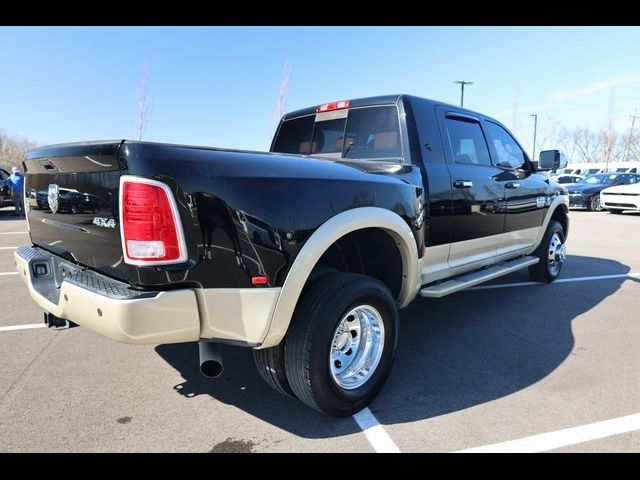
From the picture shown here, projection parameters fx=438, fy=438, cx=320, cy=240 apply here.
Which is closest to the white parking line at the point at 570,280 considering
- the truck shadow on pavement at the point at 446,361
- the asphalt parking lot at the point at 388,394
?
the truck shadow on pavement at the point at 446,361

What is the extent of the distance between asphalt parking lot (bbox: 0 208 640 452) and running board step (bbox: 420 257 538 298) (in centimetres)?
48

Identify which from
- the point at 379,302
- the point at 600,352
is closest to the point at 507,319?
the point at 600,352

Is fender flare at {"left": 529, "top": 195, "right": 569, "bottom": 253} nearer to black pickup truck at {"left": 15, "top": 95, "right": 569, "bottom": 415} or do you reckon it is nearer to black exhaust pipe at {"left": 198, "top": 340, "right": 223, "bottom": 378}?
black pickup truck at {"left": 15, "top": 95, "right": 569, "bottom": 415}

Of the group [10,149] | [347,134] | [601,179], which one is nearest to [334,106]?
[347,134]

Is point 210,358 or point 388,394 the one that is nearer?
point 210,358

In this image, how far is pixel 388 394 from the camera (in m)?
2.83

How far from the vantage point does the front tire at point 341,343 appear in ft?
7.54

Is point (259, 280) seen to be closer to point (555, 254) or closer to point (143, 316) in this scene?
point (143, 316)

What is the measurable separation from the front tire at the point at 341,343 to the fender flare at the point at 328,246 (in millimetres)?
137

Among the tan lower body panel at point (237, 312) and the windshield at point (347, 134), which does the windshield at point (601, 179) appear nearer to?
the windshield at point (347, 134)

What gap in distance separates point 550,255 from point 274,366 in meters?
4.54

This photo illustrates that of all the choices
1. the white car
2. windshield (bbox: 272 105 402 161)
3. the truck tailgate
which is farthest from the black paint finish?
the white car
